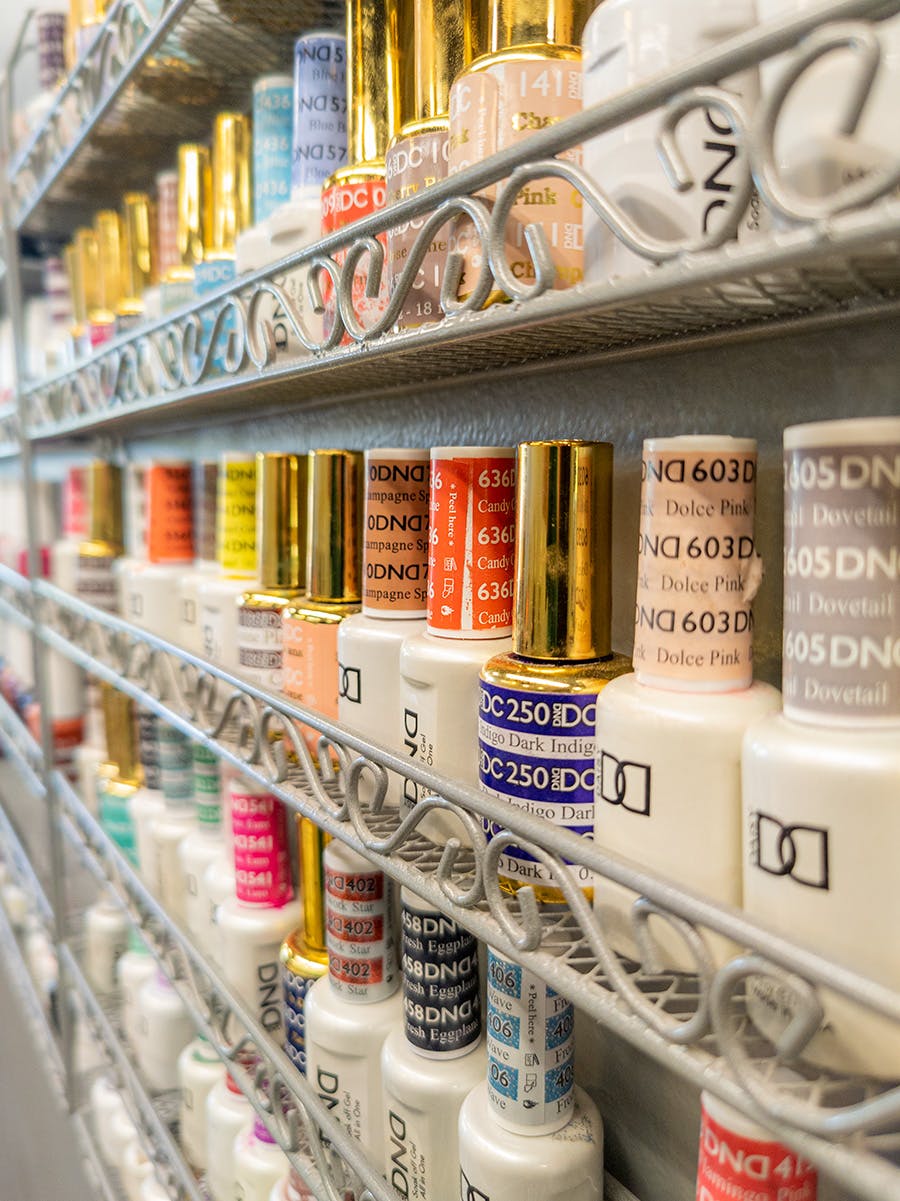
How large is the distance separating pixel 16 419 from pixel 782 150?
126 cm

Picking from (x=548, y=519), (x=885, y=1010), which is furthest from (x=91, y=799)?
(x=885, y=1010)

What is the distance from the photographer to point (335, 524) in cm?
65

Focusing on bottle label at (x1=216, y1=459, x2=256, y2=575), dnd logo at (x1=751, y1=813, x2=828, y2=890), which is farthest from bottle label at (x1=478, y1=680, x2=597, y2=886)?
bottle label at (x1=216, y1=459, x2=256, y2=575)

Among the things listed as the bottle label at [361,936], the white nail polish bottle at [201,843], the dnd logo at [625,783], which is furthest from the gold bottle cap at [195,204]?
the dnd logo at [625,783]

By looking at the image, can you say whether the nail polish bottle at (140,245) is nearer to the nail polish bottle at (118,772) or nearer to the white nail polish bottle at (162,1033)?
the nail polish bottle at (118,772)

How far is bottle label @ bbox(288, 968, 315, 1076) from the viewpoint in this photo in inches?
27.7

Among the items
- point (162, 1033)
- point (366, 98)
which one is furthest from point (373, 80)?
Result: point (162, 1033)

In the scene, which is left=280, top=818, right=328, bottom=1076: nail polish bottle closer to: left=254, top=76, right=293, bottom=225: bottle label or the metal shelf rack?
the metal shelf rack

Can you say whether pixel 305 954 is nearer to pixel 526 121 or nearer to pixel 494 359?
pixel 494 359

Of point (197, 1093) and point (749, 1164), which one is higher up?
point (749, 1164)

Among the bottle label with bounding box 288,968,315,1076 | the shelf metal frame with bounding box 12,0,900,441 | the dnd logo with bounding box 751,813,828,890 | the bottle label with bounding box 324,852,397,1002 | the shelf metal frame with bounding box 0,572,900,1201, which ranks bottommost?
the bottle label with bounding box 288,968,315,1076

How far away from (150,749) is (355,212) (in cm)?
72

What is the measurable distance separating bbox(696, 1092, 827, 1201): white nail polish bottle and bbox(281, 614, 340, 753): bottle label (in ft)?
1.09

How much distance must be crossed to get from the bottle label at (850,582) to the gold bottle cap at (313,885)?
0.46m
